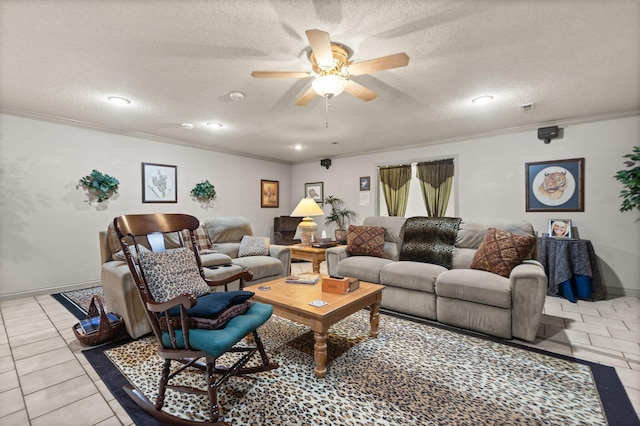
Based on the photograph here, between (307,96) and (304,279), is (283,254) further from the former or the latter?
(307,96)

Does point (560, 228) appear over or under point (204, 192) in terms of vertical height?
under

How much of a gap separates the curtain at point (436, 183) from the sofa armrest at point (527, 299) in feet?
9.51

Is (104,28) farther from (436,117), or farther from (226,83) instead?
(436,117)

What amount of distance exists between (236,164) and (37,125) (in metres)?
3.06

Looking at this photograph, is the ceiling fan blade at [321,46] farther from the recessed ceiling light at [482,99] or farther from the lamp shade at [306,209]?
the lamp shade at [306,209]

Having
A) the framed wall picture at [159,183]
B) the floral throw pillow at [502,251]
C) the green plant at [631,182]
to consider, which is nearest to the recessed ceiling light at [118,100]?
the framed wall picture at [159,183]

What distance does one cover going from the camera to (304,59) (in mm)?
2330

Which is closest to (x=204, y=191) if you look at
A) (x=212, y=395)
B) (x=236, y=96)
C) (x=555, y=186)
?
(x=236, y=96)

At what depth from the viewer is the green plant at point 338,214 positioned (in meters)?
6.32

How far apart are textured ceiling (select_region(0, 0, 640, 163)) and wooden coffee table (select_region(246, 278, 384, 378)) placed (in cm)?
194

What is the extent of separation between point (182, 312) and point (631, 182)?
4.86 meters

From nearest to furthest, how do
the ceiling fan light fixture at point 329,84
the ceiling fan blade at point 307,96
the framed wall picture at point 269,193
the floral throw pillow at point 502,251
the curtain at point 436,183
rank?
the ceiling fan light fixture at point 329,84, the ceiling fan blade at point 307,96, the floral throw pillow at point 502,251, the curtain at point 436,183, the framed wall picture at point 269,193

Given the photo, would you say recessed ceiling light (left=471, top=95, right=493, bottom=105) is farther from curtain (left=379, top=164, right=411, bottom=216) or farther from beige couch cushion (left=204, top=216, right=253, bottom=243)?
beige couch cushion (left=204, top=216, right=253, bottom=243)

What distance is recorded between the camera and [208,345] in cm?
146
